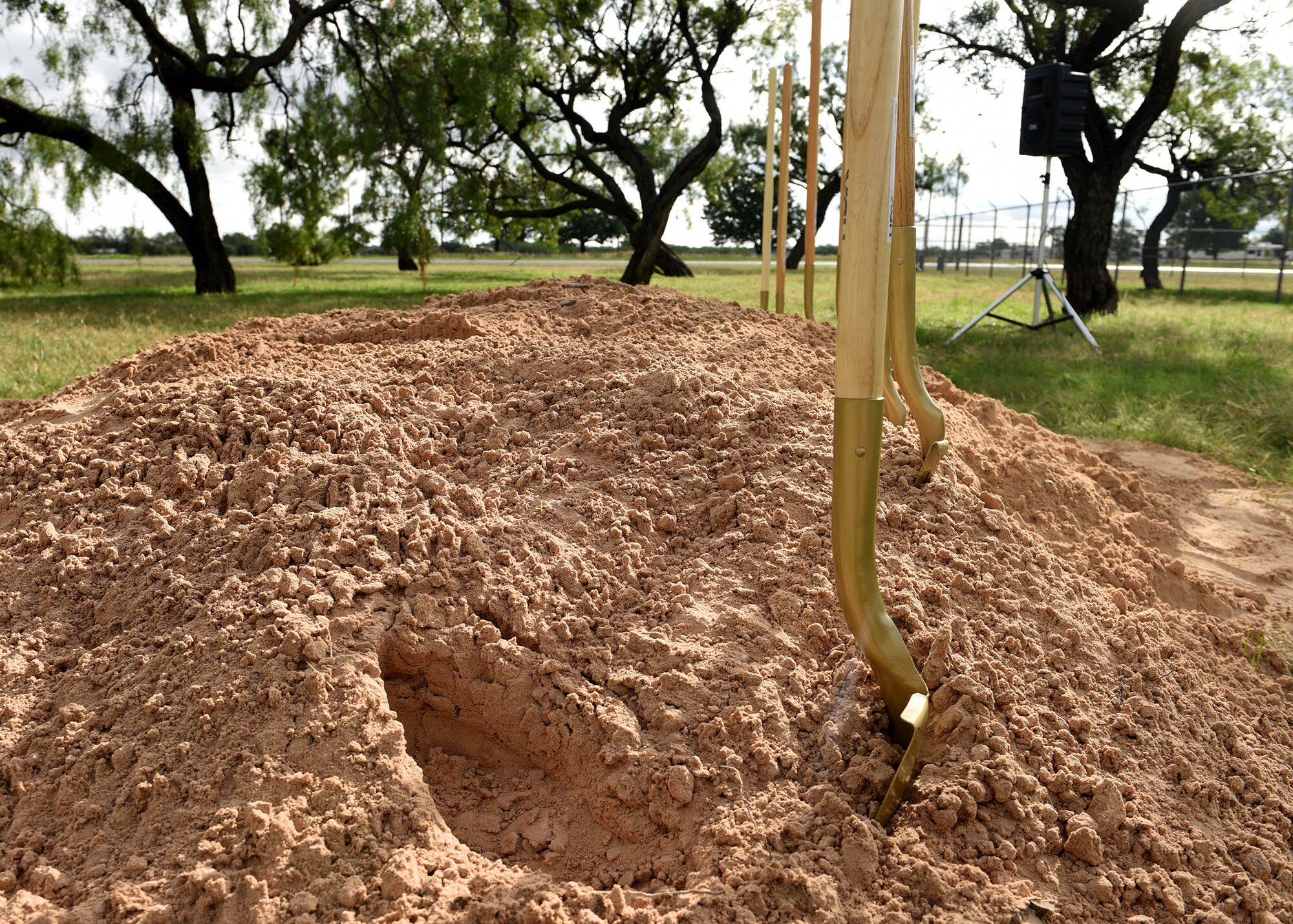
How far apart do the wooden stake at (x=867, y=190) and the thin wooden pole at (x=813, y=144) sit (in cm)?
145

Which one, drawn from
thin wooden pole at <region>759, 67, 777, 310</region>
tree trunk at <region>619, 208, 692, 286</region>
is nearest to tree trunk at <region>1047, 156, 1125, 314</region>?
tree trunk at <region>619, 208, 692, 286</region>

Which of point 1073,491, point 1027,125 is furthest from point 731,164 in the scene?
point 1073,491

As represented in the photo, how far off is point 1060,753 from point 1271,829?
0.45 m

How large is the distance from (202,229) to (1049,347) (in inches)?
432

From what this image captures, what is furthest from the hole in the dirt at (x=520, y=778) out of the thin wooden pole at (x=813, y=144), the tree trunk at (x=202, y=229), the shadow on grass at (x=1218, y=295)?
A: the shadow on grass at (x=1218, y=295)

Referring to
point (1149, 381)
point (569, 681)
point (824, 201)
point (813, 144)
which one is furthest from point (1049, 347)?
point (824, 201)

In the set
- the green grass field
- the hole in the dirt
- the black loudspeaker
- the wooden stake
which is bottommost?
the hole in the dirt

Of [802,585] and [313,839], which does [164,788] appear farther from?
[802,585]

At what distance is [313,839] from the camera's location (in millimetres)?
1479

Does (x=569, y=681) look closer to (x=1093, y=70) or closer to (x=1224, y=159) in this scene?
(x=1093, y=70)

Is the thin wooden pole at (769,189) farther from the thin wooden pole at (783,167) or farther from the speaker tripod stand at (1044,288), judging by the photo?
the speaker tripod stand at (1044,288)

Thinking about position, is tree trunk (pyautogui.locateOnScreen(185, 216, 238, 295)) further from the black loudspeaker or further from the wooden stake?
the wooden stake

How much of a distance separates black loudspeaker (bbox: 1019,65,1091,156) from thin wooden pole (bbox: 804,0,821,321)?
146 inches

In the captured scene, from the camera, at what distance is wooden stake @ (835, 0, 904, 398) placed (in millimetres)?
1523
